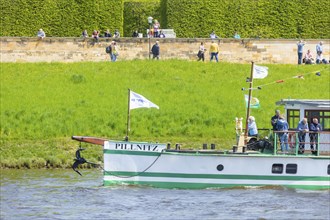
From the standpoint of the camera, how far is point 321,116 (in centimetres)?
5569

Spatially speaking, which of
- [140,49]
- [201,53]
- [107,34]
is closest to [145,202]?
[201,53]

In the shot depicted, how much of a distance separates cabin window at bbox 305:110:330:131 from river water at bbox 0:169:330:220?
2878 mm

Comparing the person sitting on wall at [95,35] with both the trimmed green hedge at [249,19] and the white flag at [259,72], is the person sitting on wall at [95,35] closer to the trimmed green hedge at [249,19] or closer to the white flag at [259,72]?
the trimmed green hedge at [249,19]

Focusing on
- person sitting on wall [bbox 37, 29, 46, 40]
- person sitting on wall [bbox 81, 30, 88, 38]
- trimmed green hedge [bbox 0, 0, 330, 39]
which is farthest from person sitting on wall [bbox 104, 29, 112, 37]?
person sitting on wall [bbox 37, 29, 46, 40]

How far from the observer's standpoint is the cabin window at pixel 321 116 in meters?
55.6

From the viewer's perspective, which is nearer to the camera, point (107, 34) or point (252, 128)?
point (252, 128)

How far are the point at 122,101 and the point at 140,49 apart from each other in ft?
36.4

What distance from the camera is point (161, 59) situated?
253ft

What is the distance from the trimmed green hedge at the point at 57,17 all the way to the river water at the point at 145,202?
2515 cm

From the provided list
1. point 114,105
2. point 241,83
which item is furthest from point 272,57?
point 114,105

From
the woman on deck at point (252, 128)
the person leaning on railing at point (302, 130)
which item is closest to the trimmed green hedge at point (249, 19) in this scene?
the woman on deck at point (252, 128)

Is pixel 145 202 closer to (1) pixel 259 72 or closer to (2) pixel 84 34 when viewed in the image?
(1) pixel 259 72

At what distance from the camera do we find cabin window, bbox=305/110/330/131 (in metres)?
55.6

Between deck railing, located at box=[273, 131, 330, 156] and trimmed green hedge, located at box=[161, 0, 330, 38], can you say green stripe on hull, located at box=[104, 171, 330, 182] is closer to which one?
deck railing, located at box=[273, 131, 330, 156]
